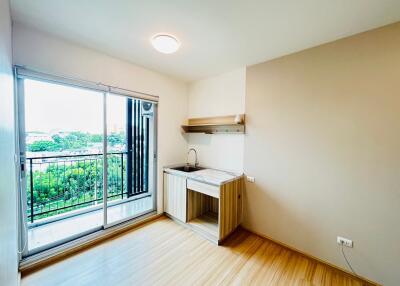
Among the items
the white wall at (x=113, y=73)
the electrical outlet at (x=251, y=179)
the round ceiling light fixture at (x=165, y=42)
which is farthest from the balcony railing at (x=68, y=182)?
the electrical outlet at (x=251, y=179)

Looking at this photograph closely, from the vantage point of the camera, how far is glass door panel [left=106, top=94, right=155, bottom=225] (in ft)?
11.3

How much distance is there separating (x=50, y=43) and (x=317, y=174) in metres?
3.47

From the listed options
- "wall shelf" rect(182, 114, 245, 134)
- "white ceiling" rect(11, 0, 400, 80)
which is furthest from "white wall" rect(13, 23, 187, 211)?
"wall shelf" rect(182, 114, 245, 134)

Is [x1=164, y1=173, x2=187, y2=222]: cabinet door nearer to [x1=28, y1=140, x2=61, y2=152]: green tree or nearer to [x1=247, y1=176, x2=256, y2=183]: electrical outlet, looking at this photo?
[x1=247, y1=176, x2=256, y2=183]: electrical outlet

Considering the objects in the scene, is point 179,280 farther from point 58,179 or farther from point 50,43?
point 50,43

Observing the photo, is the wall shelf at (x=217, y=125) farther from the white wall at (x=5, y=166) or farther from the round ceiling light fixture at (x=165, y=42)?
the white wall at (x=5, y=166)

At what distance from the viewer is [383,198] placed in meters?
1.68

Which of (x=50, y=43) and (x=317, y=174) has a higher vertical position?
(x=50, y=43)

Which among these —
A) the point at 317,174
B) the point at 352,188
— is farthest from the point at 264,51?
the point at 352,188

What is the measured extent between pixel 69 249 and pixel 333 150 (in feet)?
11.0

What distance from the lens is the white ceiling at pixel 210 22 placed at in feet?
4.77

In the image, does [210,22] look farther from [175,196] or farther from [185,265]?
[185,265]

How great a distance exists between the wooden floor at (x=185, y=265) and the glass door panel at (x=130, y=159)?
1.19 m

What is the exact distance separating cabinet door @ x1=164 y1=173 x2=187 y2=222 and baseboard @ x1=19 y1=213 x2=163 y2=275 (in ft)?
1.71
